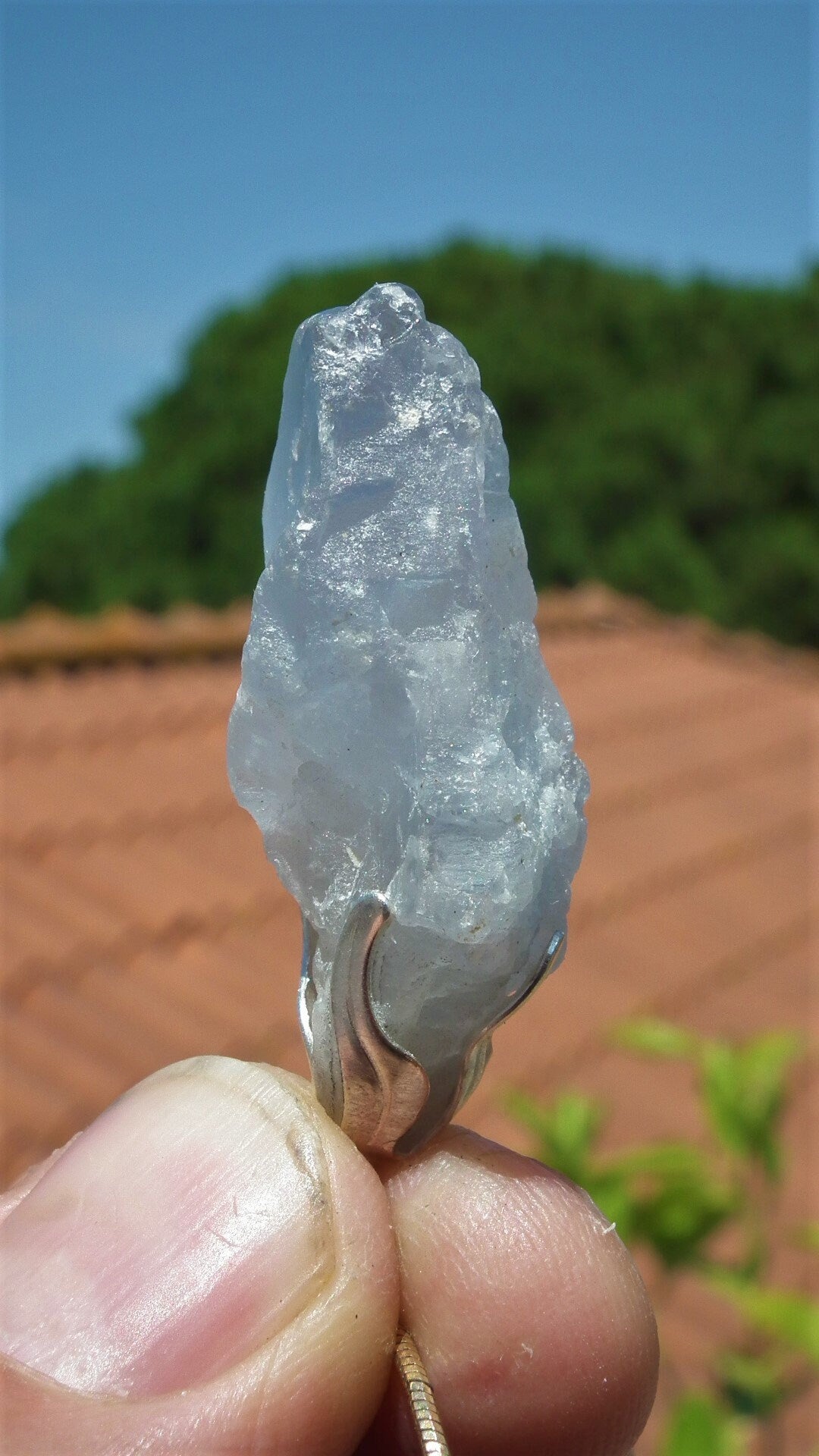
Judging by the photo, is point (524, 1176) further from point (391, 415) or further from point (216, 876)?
point (216, 876)

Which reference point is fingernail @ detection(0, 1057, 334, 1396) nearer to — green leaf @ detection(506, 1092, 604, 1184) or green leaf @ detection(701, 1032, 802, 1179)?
green leaf @ detection(506, 1092, 604, 1184)

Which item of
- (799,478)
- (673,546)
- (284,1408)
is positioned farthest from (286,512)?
(799,478)

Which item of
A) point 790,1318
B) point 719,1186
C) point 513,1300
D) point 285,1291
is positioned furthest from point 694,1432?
point 285,1291

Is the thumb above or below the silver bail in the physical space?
below

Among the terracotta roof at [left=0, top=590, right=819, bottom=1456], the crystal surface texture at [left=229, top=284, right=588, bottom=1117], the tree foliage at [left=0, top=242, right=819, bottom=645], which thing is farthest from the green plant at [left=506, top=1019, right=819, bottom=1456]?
the tree foliage at [left=0, top=242, right=819, bottom=645]

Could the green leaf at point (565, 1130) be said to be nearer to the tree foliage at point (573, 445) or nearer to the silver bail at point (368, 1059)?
the silver bail at point (368, 1059)

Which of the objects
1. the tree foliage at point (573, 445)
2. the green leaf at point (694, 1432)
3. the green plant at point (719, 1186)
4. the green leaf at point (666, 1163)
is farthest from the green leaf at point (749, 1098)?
the tree foliage at point (573, 445)
